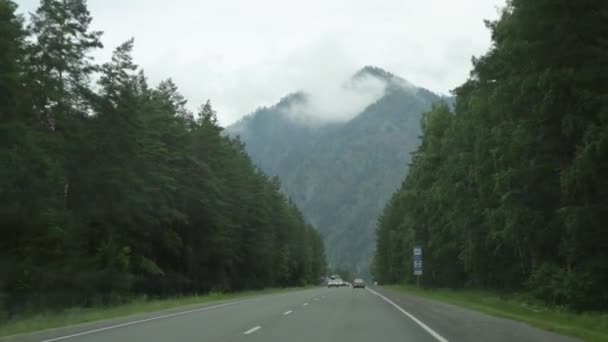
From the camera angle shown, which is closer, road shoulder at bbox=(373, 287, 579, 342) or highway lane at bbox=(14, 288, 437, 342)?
road shoulder at bbox=(373, 287, 579, 342)

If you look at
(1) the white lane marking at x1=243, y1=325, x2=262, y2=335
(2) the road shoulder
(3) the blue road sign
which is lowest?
(1) the white lane marking at x1=243, y1=325, x2=262, y2=335

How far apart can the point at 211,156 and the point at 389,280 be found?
86.4m

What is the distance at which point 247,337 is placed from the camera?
44.5ft

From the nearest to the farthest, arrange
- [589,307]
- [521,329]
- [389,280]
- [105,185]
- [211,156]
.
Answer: [521,329], [589,307], [105,185], [211,156], [389,280]

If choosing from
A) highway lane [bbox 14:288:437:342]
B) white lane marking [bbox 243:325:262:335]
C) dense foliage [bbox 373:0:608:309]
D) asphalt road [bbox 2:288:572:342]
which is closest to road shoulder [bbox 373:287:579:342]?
asphalt road [bbox 2:288:572:342]

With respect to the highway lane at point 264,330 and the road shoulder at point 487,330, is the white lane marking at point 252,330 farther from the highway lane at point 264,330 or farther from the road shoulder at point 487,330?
the road shoulder at point 487,330

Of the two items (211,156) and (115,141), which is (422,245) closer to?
(211,156)

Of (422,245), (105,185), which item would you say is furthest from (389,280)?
(105,185)

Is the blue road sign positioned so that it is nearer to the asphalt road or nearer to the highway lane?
the asphalt road

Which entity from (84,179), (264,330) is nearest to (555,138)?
(264,330)

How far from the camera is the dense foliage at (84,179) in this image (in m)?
28.0

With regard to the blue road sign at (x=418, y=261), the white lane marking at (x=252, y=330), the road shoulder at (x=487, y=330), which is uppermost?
the blue road sign at (x=418, y=261)

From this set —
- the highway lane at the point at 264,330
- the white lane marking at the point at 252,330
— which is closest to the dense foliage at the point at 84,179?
the highway lane at the point at 264,330

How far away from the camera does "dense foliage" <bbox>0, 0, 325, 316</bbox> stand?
2803 cm
